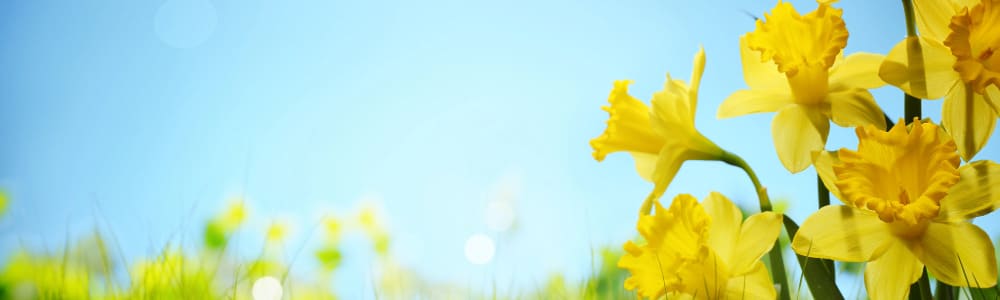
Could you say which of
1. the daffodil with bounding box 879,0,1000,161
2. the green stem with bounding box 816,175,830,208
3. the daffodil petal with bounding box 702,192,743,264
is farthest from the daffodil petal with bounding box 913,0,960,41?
the daffodil petal with bounding box 702,192,743,264

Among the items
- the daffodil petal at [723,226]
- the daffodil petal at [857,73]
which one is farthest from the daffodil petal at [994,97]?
the daffodil petal at [723,226]

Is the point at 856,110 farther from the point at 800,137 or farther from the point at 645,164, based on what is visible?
the point at 645,164

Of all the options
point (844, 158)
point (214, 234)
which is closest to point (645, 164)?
point (844, 158)

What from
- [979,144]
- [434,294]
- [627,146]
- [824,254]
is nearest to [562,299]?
[434,294]

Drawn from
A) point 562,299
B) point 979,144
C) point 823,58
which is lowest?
point 562,299

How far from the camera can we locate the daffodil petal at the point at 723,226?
0.94 m

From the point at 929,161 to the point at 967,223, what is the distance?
0.09 m

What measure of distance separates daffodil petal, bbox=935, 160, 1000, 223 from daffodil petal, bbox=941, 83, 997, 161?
0.08ft

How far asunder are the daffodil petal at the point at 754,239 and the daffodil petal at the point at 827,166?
0.23 ft

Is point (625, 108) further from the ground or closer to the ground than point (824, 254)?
further from the ground

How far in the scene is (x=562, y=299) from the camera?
5.40 feet

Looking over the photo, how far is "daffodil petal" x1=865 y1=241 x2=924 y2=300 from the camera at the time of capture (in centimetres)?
83

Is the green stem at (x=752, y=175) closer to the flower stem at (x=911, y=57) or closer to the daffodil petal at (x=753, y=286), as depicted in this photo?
the daffodil petal at (x=753, y=286)

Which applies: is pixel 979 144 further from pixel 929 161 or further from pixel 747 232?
pixel 747 232
